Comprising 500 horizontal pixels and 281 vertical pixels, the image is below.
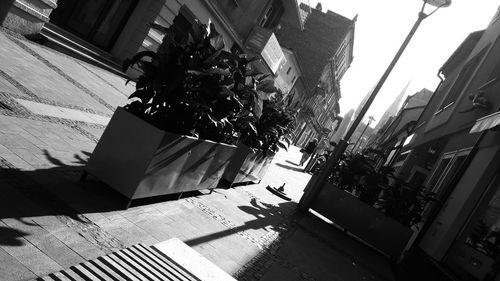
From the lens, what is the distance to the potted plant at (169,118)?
3883 mm

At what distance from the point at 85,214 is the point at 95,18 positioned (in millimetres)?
10977

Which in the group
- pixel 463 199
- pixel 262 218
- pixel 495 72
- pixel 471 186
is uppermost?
pixel 495 72

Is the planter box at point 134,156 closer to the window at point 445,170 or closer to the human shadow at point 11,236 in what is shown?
the human shadow at point 11,236

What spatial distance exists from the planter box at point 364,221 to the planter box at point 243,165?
151 cm

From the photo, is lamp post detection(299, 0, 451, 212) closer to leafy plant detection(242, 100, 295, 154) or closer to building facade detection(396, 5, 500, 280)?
leafy plant detection(242, 100, 295, 154)

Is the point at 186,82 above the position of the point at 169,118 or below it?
above

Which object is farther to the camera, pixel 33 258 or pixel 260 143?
pixel 260 143

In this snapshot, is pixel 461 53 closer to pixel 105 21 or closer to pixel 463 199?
pixel 463 199

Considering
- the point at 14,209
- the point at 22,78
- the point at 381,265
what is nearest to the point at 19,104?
the point at 22,78

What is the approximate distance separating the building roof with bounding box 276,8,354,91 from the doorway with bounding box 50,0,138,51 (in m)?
32.1

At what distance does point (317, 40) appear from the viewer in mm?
45250

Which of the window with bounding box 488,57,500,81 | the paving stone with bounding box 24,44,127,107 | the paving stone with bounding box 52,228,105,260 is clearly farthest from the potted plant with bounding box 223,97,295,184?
the window with bounding box 488,57,500,81

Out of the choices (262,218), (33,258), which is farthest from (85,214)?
(262,218)

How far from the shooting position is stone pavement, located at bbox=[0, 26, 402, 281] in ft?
9.33
